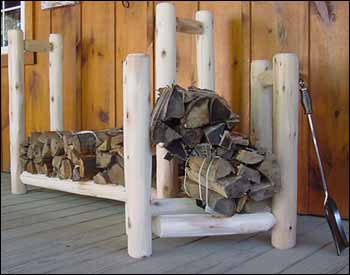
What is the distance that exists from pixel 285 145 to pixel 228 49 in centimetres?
80

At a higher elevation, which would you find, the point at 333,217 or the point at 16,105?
the point at 16,105

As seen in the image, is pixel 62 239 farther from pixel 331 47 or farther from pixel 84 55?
pixel 84 55

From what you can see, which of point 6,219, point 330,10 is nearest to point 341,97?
point 330,10

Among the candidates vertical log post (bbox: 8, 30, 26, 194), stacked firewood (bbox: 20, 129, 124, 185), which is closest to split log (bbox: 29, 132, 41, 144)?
stacked firewood (bbox: 20, 129, 124, 185)

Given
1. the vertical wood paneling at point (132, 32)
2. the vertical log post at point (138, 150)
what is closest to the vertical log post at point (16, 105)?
the vertical wood paneling at point (132, 32)

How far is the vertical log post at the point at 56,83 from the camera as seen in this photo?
252 centimetres

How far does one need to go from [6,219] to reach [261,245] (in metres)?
1.00

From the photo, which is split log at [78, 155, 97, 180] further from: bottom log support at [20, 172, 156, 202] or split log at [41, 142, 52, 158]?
split log at [41, 142, 52, 158]

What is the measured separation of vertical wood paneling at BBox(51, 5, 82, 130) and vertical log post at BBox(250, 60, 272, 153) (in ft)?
4.33

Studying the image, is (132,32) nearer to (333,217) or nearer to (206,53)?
(206,53)

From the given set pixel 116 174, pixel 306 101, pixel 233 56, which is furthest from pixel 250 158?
pixel 233 56

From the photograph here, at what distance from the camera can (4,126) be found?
3.24 meters

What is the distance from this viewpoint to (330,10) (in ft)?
6.05

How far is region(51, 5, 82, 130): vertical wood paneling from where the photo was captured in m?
2.72
